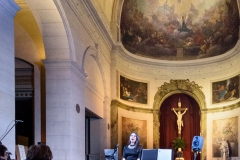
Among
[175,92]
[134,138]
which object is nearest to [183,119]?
[175,92]

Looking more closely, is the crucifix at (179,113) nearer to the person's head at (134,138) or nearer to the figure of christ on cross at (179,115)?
the figure of christ on cross at (179,115)

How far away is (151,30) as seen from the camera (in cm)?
2698

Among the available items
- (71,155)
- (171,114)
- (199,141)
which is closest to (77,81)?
(71,155)

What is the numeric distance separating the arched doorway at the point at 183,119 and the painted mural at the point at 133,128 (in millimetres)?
1836

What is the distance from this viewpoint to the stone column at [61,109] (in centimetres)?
1347

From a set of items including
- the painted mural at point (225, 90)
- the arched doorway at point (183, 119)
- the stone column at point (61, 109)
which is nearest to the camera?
the stone column at point (61, 109)

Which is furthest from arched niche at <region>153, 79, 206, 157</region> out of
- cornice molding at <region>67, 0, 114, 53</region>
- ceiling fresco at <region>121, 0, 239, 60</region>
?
cornice molding at <region>67, 0, 114, 53</region>

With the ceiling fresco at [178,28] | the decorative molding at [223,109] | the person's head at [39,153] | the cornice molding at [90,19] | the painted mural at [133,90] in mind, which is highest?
the ceiling fresco at [178,28]

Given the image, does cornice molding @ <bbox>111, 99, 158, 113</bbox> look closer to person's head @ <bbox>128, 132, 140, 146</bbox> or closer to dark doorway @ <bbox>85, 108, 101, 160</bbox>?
dark doorway @ <bbox>85, 108, 101, 160</bbox>

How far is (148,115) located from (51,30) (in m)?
14.5

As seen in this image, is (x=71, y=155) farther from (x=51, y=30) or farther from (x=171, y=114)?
(x=171, y=114)

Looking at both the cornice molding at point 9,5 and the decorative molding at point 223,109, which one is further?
the decorative molding at point 223,109

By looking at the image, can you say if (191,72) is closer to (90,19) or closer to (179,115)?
(179,115)

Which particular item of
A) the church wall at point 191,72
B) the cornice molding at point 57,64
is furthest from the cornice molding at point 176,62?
the cornice molding at point 57,64
